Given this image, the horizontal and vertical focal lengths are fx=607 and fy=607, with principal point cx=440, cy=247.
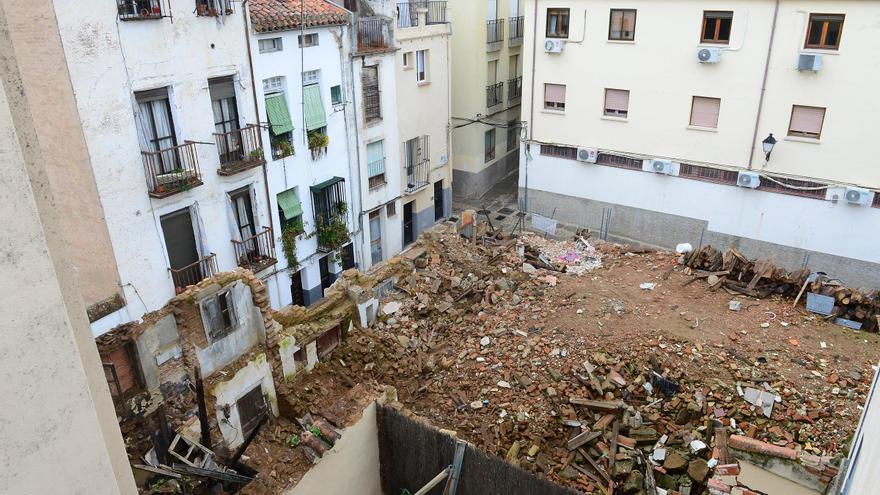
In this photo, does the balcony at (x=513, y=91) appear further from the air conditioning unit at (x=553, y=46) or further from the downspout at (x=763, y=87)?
the downspout at (x=763, y=87)

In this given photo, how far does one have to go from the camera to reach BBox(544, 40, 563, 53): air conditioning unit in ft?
86.3

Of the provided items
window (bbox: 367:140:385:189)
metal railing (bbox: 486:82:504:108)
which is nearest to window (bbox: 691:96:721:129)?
metal railing (bbox: 486:82:504:108)

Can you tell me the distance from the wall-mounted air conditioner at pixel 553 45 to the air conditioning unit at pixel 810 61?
915 centimetres

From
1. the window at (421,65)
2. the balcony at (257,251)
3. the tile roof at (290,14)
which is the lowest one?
the balcony at (257,251)

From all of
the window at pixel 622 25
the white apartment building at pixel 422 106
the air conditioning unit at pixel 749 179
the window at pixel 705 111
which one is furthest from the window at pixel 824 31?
the white apartment building at pixel 422 106

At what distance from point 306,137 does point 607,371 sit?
12563 millimetres

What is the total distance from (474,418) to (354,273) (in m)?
5.91

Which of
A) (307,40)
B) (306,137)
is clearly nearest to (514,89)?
(307,40)

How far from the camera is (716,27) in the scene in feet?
75.0

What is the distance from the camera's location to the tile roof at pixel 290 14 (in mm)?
18406

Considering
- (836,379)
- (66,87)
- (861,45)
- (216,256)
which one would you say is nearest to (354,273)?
(216,256)

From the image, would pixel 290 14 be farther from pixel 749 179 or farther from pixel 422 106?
pixel 749 179

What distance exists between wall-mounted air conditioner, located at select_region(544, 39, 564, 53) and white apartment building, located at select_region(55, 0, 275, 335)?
13767 mm

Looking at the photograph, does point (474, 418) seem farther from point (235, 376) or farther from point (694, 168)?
point (694, 168)
